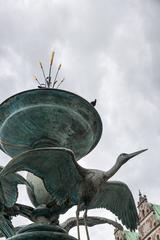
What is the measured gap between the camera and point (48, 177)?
558 centimetres

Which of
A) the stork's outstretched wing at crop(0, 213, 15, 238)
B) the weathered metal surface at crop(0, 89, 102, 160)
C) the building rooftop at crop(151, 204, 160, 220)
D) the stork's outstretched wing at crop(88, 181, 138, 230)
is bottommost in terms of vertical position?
the stork's outstretched wing at crop(0, 213, 15, 238)

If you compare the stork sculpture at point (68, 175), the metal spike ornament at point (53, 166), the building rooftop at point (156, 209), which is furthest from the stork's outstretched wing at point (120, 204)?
the building rooftop at point (156, 209)

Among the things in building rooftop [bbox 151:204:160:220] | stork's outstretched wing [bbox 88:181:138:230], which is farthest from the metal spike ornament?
building rooftop [bbox 151:204:160:220]

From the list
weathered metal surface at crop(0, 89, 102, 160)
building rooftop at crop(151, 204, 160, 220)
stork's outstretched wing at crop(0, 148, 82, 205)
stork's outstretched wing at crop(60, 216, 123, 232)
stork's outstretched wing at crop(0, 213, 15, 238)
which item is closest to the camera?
stork's outstretched wing at crop(0, 148, 82, 205)

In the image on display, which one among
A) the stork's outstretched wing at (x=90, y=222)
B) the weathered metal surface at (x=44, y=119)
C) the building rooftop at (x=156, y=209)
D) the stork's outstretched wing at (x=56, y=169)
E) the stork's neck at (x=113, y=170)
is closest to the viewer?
the stork's outstretched wing at (x=56, y=169)

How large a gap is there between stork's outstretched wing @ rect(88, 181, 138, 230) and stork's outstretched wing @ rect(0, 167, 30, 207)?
3.77 feet

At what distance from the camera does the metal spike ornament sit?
17.7ft

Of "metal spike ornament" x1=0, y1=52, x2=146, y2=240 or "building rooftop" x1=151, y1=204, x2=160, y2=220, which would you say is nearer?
"metal spike ornament" x1=0, y1=52, x2=146, y2=240

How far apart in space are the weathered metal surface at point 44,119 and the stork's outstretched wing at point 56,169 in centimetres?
84

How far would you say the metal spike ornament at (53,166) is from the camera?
17.7ft

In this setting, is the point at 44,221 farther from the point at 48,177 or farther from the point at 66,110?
the point at 66,110

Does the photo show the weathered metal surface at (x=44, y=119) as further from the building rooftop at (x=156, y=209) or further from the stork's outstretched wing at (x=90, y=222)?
the building rooftop at (x=156, y=209)

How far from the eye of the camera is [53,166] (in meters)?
5.53

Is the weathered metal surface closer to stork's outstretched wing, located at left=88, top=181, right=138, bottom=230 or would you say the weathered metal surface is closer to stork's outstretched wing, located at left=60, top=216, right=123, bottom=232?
stork's outstretched wing, located at left=88, top=181, right=138, bottom=230
